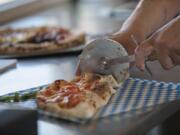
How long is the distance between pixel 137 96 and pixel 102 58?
0.12 metres

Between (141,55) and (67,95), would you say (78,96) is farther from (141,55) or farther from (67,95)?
(141,55)

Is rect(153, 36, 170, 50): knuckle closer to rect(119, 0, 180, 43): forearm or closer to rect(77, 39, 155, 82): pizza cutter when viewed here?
rect(77, 39, 155, 82): pizza cutter

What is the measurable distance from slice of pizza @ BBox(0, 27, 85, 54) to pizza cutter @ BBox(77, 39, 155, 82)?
0.42 meters

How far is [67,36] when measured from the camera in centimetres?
164

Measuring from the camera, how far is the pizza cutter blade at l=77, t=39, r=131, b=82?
43.6 inches

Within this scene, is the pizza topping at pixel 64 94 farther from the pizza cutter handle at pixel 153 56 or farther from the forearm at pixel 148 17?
the forearm at pixel 148 17

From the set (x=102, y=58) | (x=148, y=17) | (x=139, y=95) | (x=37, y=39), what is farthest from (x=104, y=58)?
(x=37, y=39)

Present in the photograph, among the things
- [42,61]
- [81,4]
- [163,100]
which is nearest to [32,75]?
[42,61]

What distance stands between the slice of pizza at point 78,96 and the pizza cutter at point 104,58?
0.02 m

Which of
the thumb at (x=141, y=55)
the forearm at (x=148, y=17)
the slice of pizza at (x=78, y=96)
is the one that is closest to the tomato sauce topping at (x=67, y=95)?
the slice of pizza at (x=78, y=96)

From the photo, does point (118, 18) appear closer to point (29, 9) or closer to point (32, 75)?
point (29, 9)

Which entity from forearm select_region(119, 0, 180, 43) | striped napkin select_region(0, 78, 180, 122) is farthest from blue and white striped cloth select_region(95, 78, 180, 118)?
forearm select_region(119, 0, 180, 43)

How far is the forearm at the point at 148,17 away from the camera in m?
1.34

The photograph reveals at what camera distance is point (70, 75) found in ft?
4.28
